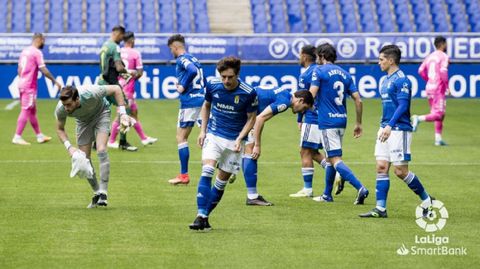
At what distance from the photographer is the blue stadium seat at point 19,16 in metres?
40.0

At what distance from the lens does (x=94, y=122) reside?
14.1m

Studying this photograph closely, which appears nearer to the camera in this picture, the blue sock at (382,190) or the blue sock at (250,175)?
the blue sock at (382,190)

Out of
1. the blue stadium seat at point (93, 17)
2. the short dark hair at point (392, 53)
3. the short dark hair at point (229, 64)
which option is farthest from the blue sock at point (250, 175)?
the blue stadium seat at point (93, 17)

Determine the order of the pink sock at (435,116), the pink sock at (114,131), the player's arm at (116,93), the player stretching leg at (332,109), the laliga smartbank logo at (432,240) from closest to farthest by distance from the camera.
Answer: the laliga smartbank logo at (432,240) → the player's arm at (116,93) → the player stretching leg at (332,109) → the pink sock at (114,131) → the pink sock at (435,116)

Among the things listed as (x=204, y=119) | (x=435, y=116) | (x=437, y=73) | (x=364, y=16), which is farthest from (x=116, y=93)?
(x=364, y=16)

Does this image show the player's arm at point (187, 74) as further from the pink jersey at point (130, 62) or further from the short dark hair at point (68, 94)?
the pink jersey at point (130, 62)

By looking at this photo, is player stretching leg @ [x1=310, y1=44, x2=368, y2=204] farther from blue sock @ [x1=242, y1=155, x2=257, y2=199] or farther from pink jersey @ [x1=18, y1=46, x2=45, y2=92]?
pink jersey @ [x1=18, y1=46, x2=45, y2=92]

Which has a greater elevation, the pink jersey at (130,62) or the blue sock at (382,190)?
the pink jersey at (130,62)

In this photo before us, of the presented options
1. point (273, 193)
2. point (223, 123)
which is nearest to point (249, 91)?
Result: point (223, 123)

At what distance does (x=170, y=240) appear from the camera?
37.7 feet

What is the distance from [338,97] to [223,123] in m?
2.35

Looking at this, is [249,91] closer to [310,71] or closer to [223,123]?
[223,123]

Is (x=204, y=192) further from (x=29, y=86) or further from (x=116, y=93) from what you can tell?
(x=29, y=86)

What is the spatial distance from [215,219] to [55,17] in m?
28.8
